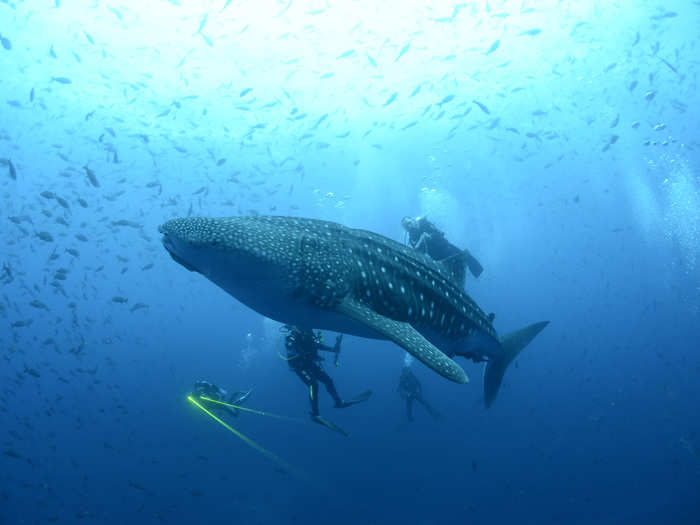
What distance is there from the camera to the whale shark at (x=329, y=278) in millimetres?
3074

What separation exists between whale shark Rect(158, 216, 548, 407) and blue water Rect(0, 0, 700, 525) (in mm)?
11182

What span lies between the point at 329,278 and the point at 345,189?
6599 centimetres

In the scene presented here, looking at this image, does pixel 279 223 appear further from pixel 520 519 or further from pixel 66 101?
pixel 66 101

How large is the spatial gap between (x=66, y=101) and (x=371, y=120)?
1100 inches

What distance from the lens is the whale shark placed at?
3074 millimetres

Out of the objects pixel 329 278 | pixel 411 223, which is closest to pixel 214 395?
pixel 411 223

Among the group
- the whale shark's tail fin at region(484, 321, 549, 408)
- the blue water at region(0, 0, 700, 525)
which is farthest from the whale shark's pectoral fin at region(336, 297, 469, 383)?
the blue water at region(0, 0, 700, 525)

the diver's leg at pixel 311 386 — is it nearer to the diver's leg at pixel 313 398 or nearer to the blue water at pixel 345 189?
the diver's leg at pixel 313 398

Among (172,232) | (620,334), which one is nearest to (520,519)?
(172,232)

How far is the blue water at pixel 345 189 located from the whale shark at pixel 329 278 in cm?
1118

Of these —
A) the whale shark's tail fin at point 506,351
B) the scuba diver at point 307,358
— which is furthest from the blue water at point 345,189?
the whale shark's tail fin at point 506,351

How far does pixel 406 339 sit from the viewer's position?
3371 millimetres

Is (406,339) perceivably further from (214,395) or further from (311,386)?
(214,395)

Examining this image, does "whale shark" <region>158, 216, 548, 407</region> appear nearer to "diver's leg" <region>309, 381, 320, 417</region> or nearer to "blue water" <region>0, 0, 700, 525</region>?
"diver's leg" <region>309, 381, 320, 417</region>
